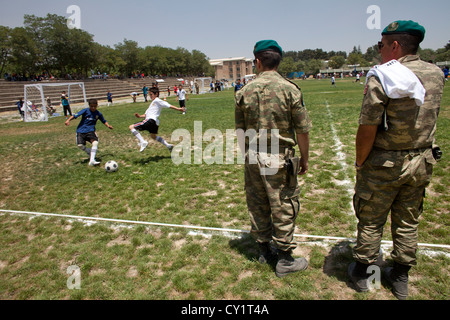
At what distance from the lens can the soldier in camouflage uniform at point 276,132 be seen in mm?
2822

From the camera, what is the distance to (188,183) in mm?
6273

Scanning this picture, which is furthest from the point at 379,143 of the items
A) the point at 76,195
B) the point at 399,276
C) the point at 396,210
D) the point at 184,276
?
the point at 76,195

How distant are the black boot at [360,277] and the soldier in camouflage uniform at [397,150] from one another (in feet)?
0.07

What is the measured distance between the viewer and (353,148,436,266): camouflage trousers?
8.04 ft

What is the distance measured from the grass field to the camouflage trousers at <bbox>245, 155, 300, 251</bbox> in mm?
509

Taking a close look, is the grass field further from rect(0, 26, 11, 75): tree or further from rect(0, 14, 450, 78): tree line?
rect(0, 26, 11, 75): tree

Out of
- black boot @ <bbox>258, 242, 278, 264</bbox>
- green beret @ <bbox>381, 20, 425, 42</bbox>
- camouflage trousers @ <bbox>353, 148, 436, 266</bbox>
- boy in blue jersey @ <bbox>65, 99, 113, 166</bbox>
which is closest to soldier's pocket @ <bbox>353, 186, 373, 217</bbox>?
camouflage trousers @ <bbox>353, 148, 436, 266</bbox>

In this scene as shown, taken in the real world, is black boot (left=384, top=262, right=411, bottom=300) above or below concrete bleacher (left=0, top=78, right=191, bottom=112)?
below

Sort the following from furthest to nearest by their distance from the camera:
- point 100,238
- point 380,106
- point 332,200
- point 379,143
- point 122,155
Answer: point 122,155, point 332,200, point 100,238, point 379,143, point 380,106

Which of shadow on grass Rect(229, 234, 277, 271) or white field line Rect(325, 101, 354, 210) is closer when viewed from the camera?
shadow on grass Rect(229, 234, 277, 271)

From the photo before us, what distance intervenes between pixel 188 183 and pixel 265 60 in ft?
12.9

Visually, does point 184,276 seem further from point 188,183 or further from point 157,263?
point 188,183

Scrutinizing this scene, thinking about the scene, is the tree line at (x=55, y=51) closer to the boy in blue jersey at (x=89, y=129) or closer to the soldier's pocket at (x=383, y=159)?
the boy in blue jersey at (x=89, y=129)

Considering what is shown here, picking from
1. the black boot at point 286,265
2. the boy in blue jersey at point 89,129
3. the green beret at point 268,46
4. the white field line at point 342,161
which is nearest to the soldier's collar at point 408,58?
the green beret at point 268,46
